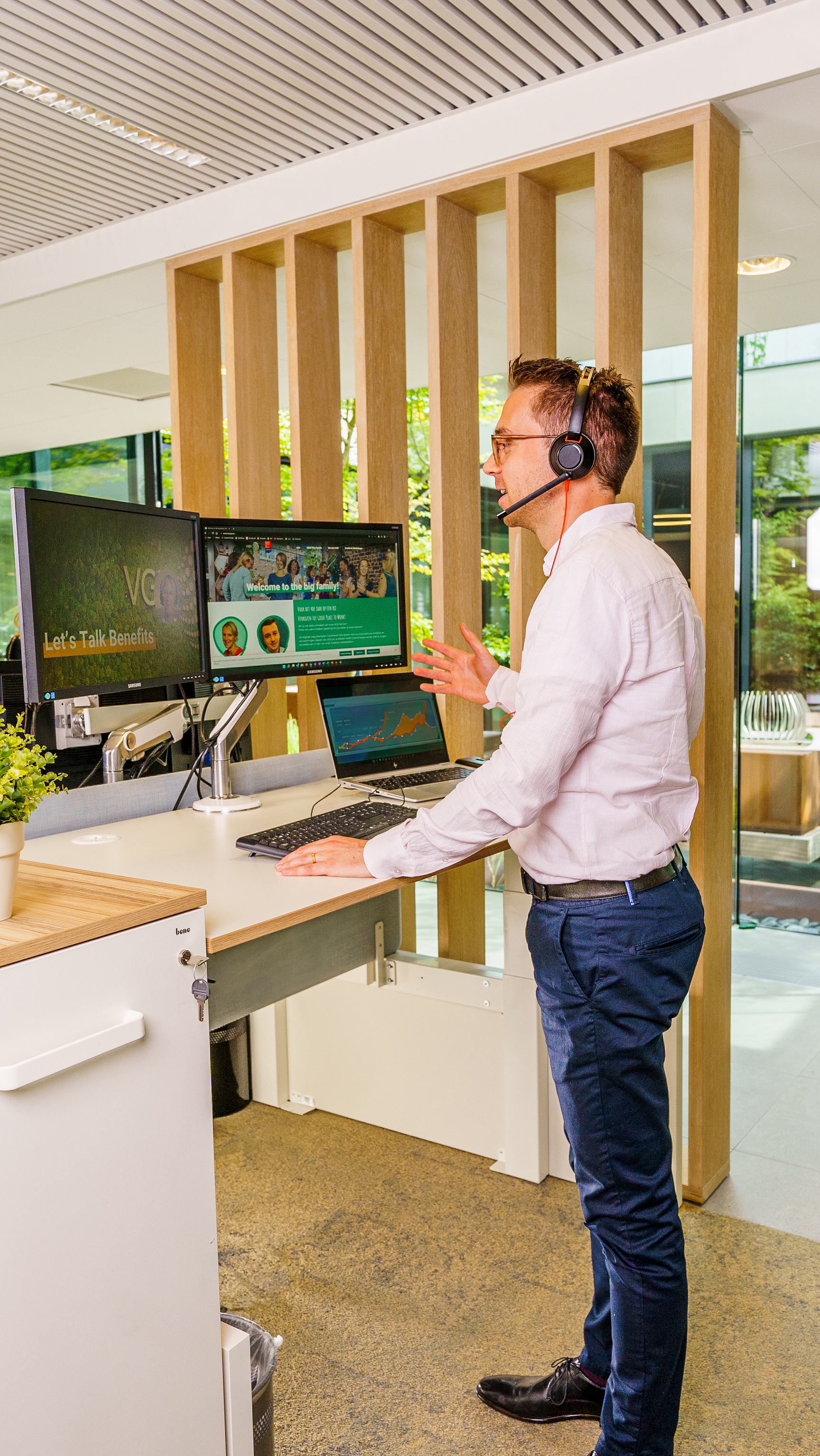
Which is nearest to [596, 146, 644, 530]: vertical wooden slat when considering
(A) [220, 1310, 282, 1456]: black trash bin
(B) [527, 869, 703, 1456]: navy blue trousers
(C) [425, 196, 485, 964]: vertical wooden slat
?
(C) [425, 196, 485, 964]: vertical wooden slat

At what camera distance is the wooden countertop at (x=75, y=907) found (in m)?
1.35

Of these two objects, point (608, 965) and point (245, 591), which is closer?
point (608, 965)

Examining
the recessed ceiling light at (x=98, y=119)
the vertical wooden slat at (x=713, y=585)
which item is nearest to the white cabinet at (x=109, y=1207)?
the vertical wooden slat at (x=713, y=585)

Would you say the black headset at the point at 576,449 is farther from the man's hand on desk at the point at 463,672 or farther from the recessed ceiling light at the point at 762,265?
the recessed ceiling light at the point at 762,265

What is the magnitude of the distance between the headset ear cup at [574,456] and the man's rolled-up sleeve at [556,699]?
26 cm

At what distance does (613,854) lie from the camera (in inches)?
65.0

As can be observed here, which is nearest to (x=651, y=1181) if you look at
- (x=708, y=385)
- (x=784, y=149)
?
(x=708, y=385)

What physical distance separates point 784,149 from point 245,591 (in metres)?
1.86

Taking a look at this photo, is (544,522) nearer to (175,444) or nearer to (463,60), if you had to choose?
(463,60)

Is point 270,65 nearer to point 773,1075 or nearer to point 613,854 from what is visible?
point 613,854

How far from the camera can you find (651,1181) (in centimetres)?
169

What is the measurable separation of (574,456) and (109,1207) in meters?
1.30

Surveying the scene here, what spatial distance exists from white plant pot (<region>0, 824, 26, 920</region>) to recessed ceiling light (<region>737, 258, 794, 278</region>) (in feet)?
11.0

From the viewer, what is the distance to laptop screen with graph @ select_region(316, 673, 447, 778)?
270 centimetres
